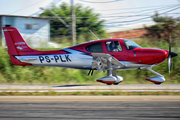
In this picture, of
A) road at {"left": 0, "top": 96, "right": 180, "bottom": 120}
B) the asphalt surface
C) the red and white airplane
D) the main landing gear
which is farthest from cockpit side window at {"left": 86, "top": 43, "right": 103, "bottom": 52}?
the asphalt surface

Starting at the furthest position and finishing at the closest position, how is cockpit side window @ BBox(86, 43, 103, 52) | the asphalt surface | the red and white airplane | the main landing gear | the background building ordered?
the background building, cockpit side window @ BBox(86, 43, 103, 52), the red and white airplane, the main landing gear, the asphalt surface

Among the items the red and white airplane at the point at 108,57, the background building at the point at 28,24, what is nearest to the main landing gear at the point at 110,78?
the red and white airplane at the point at 108,57

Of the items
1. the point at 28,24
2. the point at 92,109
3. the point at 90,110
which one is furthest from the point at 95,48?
the point at 28,24

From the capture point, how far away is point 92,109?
6.17 m

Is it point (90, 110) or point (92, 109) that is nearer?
point (90, 110)

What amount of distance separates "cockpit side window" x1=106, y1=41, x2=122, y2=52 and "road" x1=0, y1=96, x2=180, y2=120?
3.93 m

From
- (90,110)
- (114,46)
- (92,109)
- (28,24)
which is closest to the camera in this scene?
(90,110)

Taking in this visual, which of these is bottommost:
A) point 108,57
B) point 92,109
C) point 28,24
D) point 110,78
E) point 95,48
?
point 110,78

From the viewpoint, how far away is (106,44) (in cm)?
1105

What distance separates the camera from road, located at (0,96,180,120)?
5.39m

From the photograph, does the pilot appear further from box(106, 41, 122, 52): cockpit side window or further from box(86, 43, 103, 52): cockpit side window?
box(86, 43, 103, 52): cockpit side window

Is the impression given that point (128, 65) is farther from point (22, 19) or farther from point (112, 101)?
point (22, 19)

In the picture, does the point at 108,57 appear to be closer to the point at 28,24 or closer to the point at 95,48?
the point at 95,48

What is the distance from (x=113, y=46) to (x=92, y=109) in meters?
5.35
